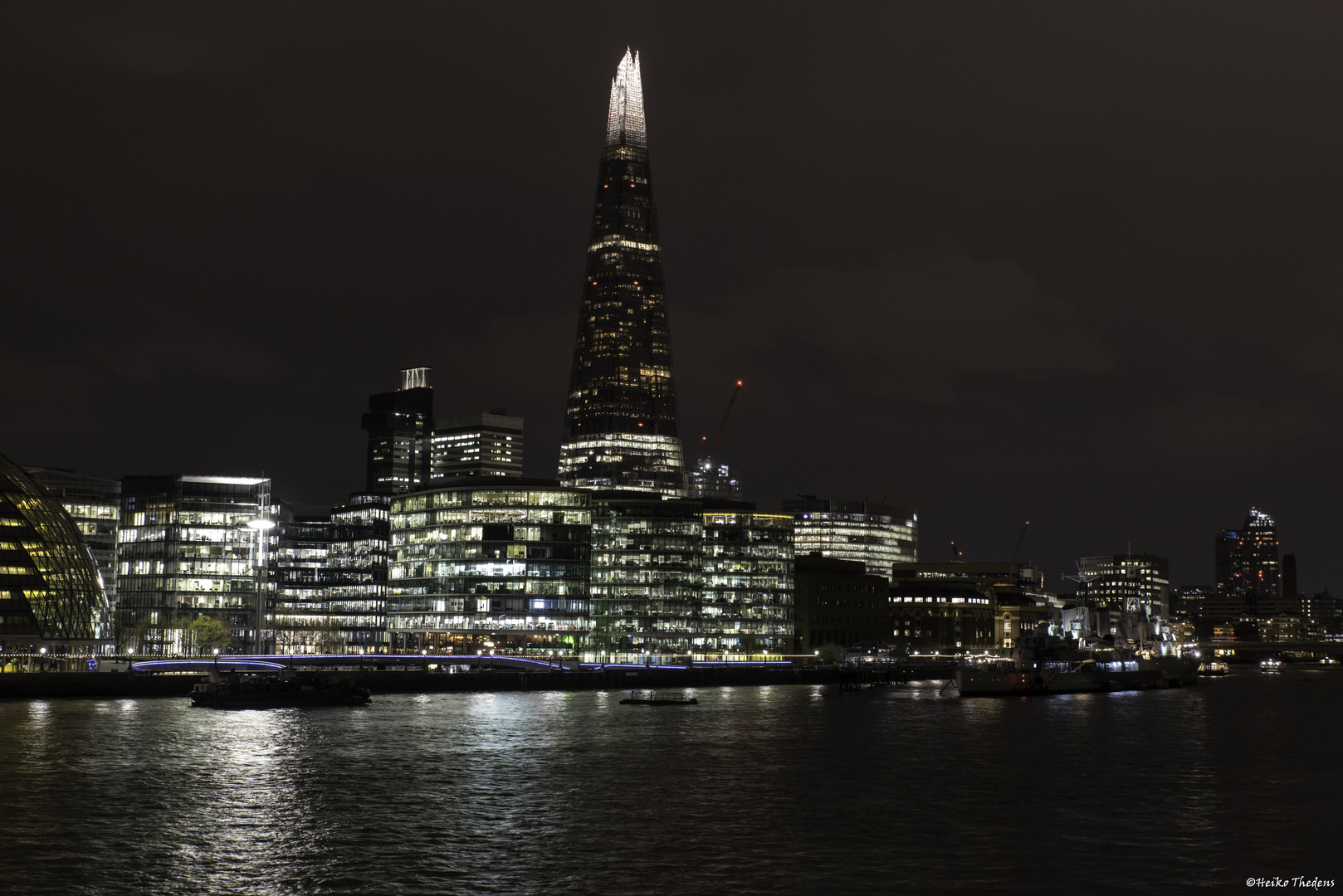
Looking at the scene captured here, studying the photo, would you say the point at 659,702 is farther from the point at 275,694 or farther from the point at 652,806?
the point at 652,806

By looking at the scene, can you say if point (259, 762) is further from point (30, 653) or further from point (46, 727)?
point (30, 653)

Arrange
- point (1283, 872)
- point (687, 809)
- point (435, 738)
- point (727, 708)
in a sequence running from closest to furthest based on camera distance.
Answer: point (1283, 872)
point (687, 809)
point (435, 738)
point (727, 708)

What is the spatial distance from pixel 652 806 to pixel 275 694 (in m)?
98.5

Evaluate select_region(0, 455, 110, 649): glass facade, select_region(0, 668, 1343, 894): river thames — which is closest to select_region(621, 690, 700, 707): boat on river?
select_region(0, 668, 1343, 894): river thames

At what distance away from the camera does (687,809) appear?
72.0m

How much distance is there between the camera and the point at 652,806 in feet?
240

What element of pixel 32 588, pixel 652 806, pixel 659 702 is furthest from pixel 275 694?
pixel 652 806

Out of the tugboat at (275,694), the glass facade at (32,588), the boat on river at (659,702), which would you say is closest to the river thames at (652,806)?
the tugboat at (275,694)

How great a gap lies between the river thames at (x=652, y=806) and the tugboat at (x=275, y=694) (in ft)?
70.1

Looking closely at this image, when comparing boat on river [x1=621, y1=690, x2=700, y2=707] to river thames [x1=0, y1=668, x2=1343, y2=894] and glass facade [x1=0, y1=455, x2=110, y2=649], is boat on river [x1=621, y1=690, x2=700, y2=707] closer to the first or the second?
river thames [x1=0, y1=668, x2=1343, y2=894]

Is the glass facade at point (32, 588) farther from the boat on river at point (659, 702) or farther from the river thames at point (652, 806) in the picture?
the boat on river at point (659, 702)

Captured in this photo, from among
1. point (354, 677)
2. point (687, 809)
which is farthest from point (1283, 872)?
point (354, 677)

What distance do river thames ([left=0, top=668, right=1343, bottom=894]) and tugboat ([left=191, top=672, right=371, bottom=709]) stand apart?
70.1 feet

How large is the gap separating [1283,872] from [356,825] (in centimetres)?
4226
